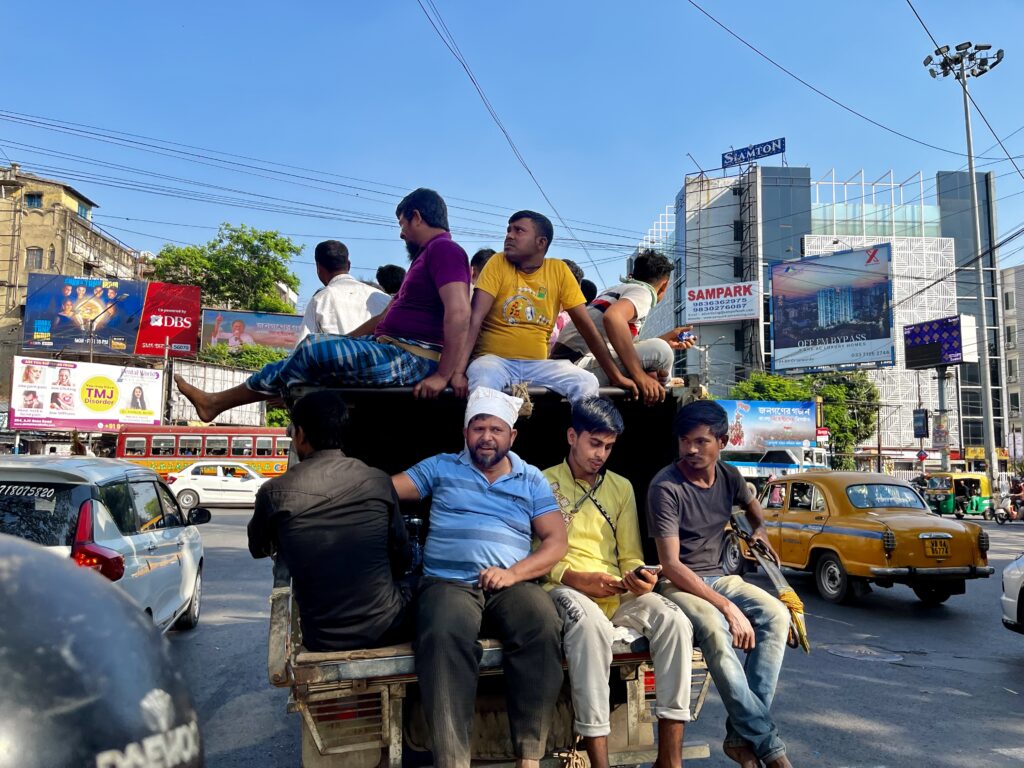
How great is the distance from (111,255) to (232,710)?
59.4 m

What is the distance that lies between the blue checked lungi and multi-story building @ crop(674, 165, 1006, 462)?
194ft

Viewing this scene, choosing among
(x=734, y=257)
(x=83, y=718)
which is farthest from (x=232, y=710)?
(x=734, y=257)

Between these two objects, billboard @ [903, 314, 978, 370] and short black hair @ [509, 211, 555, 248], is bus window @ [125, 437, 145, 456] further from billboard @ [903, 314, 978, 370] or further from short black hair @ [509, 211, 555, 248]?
billboard @ [903, 314, 978, 370]

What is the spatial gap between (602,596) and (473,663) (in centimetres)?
78

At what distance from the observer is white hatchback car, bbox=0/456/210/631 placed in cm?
479

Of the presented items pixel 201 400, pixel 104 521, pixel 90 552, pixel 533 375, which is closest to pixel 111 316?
pixel 104 521

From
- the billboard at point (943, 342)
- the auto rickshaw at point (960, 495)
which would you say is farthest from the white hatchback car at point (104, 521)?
the billboard at point (943, 342)

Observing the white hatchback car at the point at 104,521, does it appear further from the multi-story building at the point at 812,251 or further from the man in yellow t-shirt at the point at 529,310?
the multi-story building at the point at 812,251

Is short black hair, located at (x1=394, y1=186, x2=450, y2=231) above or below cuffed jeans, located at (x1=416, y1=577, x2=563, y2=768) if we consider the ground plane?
above

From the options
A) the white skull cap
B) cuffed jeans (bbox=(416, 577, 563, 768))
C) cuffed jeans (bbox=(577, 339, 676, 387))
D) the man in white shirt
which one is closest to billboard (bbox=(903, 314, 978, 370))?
cuffed jeans (bbox=(577, 339, 676, 387))

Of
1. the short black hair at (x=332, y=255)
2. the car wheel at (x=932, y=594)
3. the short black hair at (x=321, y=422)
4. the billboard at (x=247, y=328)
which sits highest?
the billboard at (x=247, y=328)

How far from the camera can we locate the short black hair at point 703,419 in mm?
3834

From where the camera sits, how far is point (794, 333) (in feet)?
147

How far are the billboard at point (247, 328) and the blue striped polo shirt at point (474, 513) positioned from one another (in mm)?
44221
